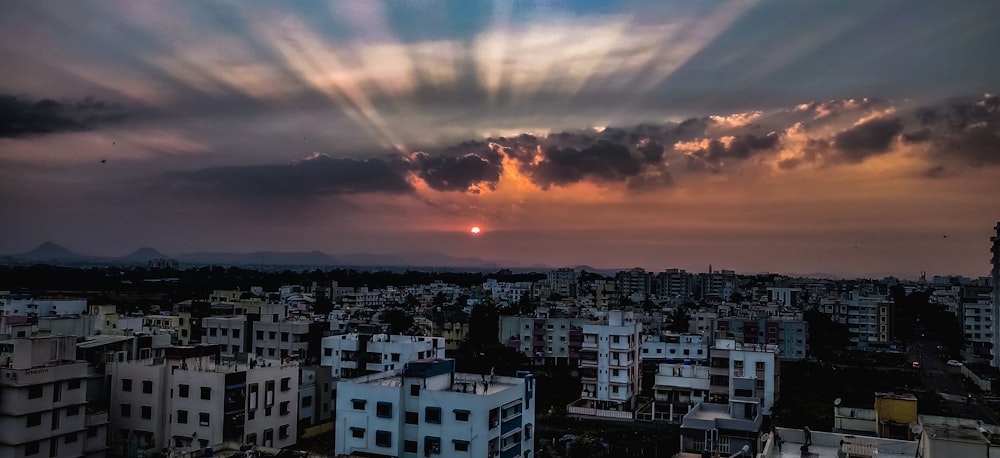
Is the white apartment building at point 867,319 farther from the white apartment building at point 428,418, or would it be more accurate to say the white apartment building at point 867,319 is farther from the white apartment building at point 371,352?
the white apartment building at point 428,418

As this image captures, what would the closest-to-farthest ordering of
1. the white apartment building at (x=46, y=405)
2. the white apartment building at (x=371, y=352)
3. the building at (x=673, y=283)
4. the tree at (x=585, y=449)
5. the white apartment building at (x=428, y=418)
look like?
the white apartment building at (x=46, y=405)
the white apartment building at (x=428, y=418)
the tree at (x=585, y=449)
the white apartment building at (x=371, y=352)
the building at (x=673, y=283)

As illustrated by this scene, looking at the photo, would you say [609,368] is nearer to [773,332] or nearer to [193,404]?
[193,404]

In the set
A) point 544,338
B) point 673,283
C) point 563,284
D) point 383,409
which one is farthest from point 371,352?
point 673,283

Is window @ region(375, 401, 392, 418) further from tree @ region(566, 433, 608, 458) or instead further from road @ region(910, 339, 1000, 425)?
road @ region(910, 339, 1000, 425)

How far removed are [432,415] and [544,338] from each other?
33409 millimetres

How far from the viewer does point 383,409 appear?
19.9 meters

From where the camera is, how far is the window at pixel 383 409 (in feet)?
65.1

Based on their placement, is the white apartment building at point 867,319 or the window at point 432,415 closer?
the window at point 432,415

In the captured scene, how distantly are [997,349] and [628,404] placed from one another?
117ft

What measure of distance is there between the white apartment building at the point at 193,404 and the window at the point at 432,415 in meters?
6.49

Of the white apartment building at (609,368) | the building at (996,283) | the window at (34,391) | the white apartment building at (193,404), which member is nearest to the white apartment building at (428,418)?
the white apartment building at (193,404)

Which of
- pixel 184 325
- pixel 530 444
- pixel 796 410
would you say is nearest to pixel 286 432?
pixel 530 444

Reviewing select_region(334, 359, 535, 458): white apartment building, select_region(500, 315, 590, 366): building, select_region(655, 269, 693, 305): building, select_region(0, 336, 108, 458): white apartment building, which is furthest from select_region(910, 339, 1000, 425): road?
select_region(655, 269, 693, 305): building

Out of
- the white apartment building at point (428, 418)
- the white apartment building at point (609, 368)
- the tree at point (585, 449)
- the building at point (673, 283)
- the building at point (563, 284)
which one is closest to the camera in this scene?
the white apartment building at point (428, 418)
